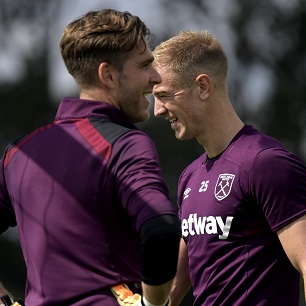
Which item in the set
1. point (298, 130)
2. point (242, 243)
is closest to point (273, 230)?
point (242, 243)

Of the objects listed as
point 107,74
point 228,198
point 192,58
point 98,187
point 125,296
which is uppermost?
point 107,74

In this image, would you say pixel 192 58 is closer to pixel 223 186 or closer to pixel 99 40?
pixel 223 186

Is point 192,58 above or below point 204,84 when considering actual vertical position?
above

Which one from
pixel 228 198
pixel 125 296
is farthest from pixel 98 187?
pixel 228 198

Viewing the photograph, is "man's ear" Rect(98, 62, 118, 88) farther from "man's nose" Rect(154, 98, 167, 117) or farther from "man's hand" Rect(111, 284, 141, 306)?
"man's nose" Rect(154, 98, 167, 117)

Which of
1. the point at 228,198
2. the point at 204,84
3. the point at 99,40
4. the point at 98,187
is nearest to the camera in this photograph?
the point at 98,187

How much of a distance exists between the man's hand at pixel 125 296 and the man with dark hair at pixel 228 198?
3.73 feet

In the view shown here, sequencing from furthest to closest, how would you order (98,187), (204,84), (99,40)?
(204,84) → (99,40) → (98,187)

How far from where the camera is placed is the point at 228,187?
544cm

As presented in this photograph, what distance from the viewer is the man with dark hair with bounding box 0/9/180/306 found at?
4.11 metres

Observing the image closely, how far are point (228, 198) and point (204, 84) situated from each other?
773 mm

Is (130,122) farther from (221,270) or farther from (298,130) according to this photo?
(298,130)

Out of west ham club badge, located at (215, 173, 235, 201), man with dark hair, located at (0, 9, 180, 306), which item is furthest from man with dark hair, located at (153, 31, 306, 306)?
man with dark hair, located at (0, 9, 180, 306)

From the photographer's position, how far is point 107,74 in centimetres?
445
